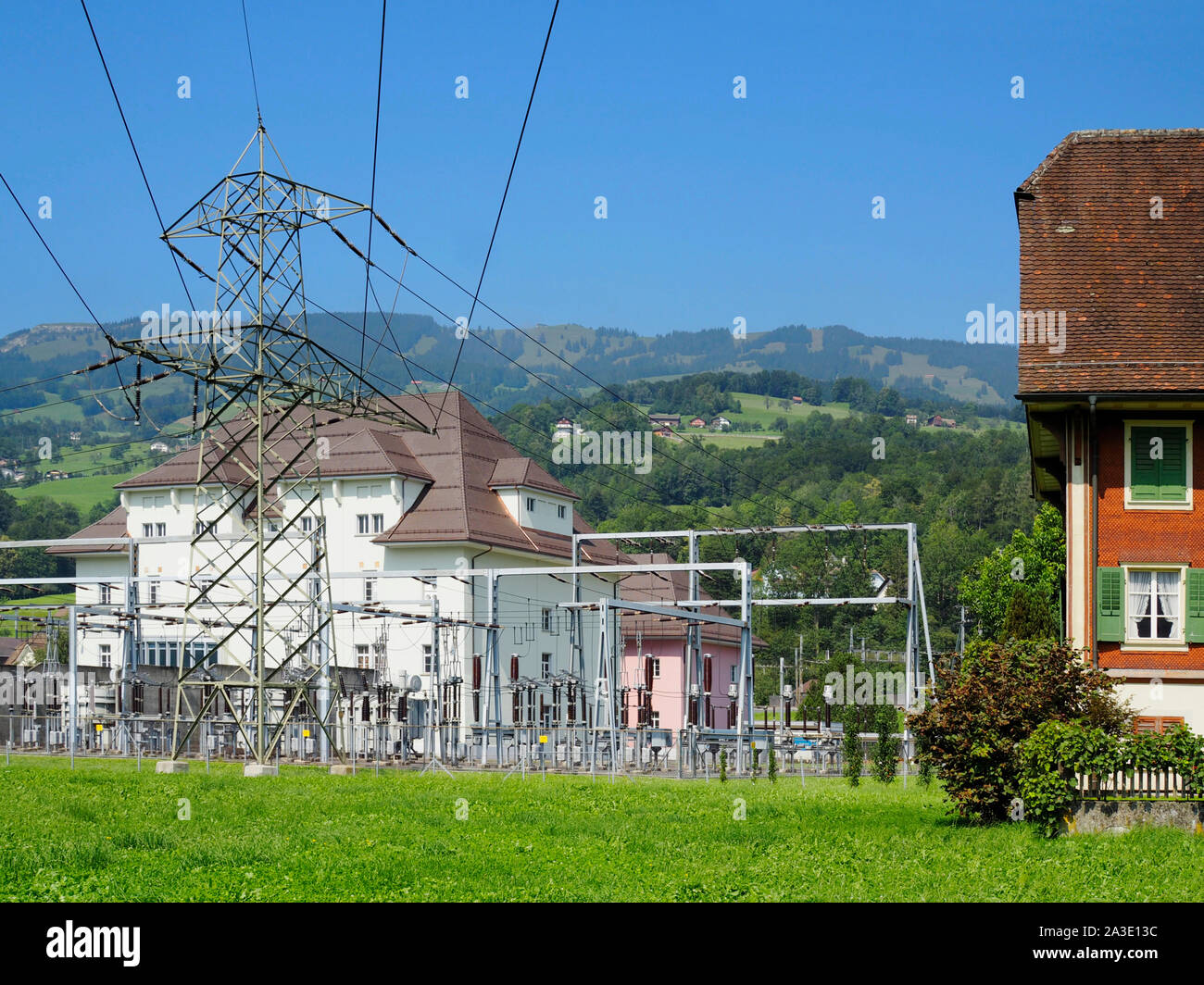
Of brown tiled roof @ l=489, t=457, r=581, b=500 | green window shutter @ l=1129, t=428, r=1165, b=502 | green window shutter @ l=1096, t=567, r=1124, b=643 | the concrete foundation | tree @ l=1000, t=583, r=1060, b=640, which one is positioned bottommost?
the concrete foundation

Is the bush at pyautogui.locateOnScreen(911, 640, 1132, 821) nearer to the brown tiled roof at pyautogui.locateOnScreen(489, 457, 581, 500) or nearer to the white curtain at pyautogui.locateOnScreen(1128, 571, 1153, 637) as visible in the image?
the white curtain at pyautogui.locateOnScreen(1128, 571, 1153, 637)

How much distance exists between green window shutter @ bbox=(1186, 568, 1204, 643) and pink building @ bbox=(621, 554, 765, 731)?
1524 inches

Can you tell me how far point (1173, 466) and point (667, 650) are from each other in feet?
156

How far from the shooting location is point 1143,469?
28.2 metres

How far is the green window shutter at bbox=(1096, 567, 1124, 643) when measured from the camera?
2791 centimetres

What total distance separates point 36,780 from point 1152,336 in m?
23.4

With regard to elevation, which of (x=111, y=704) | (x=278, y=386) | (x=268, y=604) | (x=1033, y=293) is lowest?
(x=111, y=704)

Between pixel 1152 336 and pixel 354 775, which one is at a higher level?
pixel 1152 336

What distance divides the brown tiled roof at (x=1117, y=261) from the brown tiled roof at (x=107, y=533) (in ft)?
146

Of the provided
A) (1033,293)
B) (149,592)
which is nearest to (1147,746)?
(1033,293)

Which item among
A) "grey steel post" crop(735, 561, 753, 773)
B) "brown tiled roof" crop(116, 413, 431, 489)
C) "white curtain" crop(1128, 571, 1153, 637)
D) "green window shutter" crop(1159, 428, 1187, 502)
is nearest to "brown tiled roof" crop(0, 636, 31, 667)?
"brown tiled roof" crop(116, 413, 431, 489)

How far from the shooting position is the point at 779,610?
5571 inches

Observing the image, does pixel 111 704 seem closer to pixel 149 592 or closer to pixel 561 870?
pixel 149 592

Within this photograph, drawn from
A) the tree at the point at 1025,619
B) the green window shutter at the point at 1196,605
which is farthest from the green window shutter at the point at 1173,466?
→ the tree at the point at 1025,619
